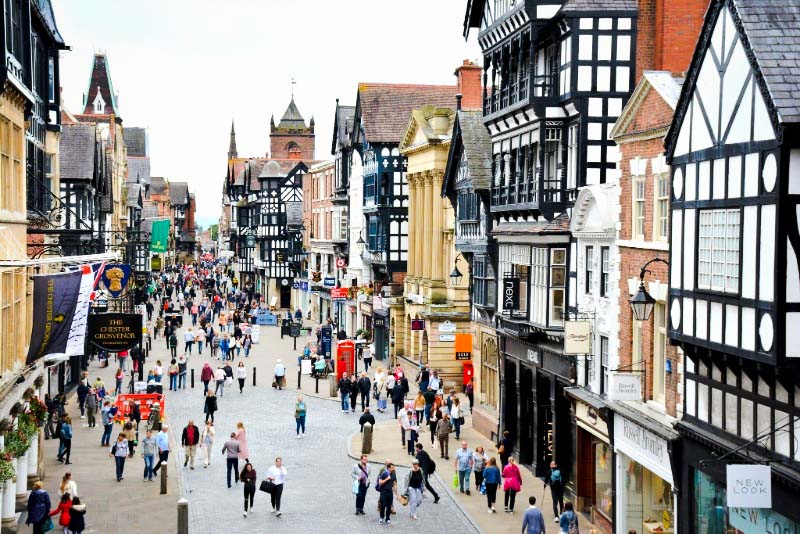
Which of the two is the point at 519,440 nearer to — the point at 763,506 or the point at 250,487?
the point at 250,487

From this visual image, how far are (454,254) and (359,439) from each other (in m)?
13.3

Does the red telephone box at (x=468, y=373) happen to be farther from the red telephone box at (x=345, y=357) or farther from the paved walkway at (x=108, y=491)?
the paved walkway at (x=108, y=491)

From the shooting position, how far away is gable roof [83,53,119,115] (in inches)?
4444

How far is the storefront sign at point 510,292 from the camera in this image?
102 feet

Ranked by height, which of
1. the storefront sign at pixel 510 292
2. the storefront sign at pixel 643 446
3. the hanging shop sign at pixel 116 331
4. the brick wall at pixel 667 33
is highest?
the brick wall at pixel 667 33

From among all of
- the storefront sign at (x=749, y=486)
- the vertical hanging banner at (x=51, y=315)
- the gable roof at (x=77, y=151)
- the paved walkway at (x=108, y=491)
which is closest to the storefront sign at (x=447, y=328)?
the paved walkway at (x=108, y=491)

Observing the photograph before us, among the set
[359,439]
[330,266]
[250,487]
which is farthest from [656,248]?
[330,266]

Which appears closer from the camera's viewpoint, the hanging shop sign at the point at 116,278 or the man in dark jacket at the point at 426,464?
the man in dark jacket at the point at 426,464

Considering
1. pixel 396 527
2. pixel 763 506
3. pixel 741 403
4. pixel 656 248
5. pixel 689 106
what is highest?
pixel 689 106

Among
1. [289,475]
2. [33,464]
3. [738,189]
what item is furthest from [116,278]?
[738,189]

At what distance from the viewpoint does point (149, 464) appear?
2844cm

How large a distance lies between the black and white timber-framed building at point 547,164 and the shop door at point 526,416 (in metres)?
0.03

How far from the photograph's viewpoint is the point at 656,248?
69.6 ft

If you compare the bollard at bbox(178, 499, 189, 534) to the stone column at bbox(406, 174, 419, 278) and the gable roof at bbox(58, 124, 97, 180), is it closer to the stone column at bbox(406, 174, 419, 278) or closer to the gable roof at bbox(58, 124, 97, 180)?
the gable roof at bbox(58, 124, 97, 180)
